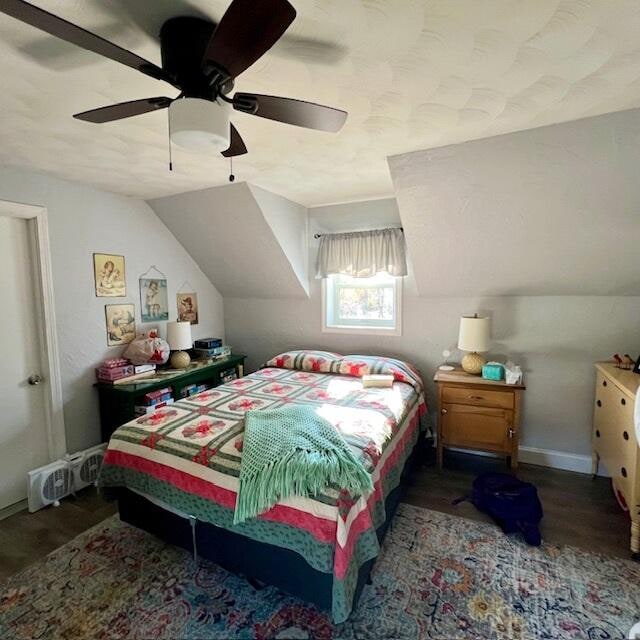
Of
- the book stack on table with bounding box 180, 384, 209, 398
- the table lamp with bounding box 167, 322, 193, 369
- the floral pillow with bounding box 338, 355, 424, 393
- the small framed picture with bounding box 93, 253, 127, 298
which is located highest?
the small framed picture with bounding box 93, 253, 127, 298

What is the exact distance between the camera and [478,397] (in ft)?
8.63

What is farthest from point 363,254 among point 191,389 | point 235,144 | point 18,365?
point 18,365

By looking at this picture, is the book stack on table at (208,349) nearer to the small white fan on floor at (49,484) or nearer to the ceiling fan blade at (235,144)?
the small white fan on floor at (49,484)

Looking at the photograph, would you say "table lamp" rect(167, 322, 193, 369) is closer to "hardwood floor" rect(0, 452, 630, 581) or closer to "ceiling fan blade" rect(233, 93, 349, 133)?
"hardwood floor" rect(0, 452, 630, 581)

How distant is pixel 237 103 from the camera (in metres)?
1.20

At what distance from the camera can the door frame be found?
7.82ft

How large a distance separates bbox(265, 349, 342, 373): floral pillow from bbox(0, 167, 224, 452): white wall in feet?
4.62

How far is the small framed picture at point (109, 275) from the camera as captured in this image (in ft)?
9.07

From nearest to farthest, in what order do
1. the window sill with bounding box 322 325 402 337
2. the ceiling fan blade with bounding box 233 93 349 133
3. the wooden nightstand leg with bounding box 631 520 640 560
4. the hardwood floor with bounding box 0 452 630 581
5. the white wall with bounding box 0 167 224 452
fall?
the ceiling fan blade with bounding box 233 93 349 133 < the wooden nightstand leg with bounding box 631 520 640 560 < the hardwood floor with bounding box 0 452 630 581 < the white wall with bounding box 0 167 224 452 < the window sill with bounding box 322 325 402 337

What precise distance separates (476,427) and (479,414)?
0.35 feet

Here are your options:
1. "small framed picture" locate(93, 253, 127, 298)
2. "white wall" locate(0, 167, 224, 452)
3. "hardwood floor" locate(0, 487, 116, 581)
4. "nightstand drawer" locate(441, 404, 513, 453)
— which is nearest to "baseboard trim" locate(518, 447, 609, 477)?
"nightstand drawer" locate(441, 404, 513, 453)

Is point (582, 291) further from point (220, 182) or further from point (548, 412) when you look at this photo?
point (220, 182)

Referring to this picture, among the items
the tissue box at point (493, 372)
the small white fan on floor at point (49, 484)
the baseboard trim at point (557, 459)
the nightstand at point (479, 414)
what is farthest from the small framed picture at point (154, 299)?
the baseboard trim at point (557, 459)

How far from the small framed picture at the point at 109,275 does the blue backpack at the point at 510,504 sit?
3124 millimetres
